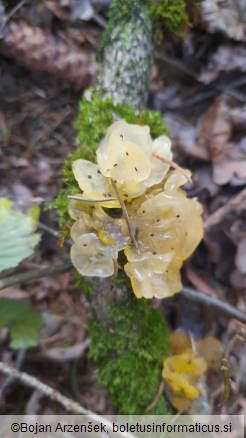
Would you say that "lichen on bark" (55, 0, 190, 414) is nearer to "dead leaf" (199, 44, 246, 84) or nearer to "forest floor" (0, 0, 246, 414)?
"forest floor" (0, 0, 246, 414)

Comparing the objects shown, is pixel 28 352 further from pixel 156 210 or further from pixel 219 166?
pixel 219 166

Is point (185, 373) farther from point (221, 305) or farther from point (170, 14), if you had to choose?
point (170, 14)

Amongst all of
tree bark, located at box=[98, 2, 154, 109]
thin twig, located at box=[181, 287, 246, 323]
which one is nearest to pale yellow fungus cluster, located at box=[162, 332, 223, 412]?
thin twig, located at box=[181, 287, 246, 323]

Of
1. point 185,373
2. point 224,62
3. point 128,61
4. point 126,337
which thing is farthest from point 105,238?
point 224,62

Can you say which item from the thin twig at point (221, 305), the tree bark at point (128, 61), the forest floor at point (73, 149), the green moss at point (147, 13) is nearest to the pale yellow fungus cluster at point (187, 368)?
the forest floor at point (73, 149)

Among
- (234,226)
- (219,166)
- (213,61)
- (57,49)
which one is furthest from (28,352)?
(213,61)
